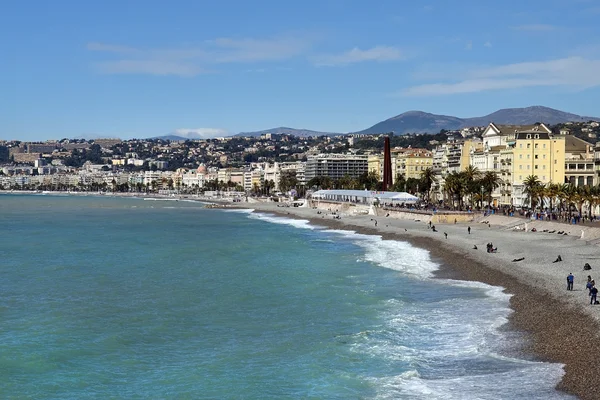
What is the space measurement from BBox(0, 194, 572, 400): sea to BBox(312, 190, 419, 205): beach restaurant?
42546 millimetres

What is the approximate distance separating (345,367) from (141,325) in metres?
8.50

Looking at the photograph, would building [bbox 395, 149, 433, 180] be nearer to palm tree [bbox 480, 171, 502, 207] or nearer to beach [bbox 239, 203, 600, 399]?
palm tree [bbox 480, 171, 502, 207]

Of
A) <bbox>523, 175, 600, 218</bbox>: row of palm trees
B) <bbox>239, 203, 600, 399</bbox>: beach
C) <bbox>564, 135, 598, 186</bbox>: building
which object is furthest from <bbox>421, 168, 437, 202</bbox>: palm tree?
<bbox>239, 203, 600, 399</bbox>: beach

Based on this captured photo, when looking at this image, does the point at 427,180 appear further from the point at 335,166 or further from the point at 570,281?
the point at 335,166

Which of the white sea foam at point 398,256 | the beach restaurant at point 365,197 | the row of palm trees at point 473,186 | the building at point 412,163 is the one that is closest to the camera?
the white sea foam at point 398,256

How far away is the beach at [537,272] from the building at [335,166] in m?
118

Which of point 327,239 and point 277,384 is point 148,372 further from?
point 327,239

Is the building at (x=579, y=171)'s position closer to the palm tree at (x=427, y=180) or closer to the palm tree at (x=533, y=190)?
the palm tree at (x=533, y=190)

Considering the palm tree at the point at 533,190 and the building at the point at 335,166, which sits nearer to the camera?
the palm tree at the point at 533,190

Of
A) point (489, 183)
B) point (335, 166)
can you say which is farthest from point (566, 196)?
point (335, 166)

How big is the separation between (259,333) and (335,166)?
16627 cm

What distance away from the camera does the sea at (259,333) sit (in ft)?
58.8

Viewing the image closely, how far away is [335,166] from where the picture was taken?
188875 mm

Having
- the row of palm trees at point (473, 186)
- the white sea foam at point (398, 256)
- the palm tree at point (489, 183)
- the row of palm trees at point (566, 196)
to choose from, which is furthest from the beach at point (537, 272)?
the row of palm trees at point (473, 186)
